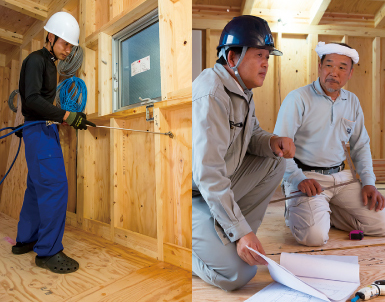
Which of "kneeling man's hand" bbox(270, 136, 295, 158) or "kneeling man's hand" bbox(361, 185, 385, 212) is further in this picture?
"kneeling man's hand" bbox(361, 185, 385, 212)

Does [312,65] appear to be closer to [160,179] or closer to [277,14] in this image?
[277,14]

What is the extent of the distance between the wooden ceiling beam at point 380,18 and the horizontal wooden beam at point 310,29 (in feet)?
0.07

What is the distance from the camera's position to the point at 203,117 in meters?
0.81

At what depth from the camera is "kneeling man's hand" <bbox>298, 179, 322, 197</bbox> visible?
1367 millimetres

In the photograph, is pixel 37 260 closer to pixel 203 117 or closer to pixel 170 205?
pixel 170 205

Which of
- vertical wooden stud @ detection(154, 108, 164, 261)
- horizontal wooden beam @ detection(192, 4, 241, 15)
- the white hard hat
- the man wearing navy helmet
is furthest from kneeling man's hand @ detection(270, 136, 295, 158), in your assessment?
the white hard hat

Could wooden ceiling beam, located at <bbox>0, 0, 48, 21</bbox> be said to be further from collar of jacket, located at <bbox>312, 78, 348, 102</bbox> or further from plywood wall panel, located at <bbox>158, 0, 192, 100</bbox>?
collar of jacket, located at <bbox>312, 78, 348, 102</bbox>

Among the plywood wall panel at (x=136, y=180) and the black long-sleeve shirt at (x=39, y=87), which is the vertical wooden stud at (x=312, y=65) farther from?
the black long-sleeve shirt at (x=39, y=87)

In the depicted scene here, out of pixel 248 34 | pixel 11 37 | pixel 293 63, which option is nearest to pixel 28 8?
pixel 11 37

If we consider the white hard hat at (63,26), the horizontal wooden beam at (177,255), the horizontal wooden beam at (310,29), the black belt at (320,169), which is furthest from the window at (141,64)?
the black belt at (320,169)

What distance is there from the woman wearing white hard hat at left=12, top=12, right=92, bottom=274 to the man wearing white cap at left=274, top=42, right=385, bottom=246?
1018 millimetres

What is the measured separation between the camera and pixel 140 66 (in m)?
1.26

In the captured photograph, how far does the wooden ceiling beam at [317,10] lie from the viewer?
4.08 feet

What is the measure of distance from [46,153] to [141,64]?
2.00 feet
